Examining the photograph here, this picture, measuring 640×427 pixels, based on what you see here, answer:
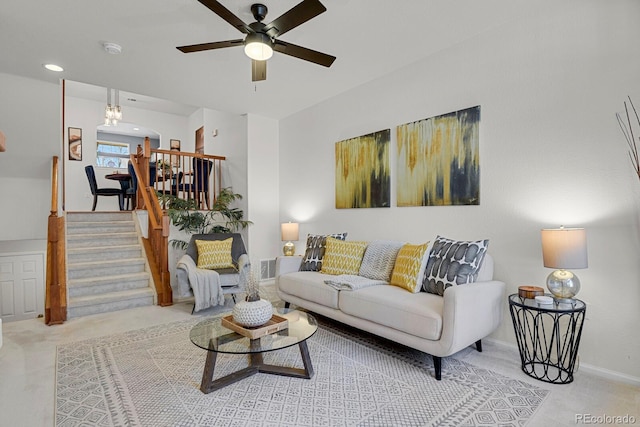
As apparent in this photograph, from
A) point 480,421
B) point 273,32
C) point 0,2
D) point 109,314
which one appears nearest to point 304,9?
point 273,32

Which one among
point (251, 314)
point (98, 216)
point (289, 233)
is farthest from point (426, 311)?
point (98, 216)

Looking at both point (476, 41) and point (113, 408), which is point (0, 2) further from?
point (476, 41)

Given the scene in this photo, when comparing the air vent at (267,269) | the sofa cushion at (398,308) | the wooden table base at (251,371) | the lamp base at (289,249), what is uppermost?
the lamp base at (289,249)

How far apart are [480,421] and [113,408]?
6.90 feet

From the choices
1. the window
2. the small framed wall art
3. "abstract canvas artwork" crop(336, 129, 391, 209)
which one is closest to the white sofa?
"abstract canvas artwork" crop(336, 129, 391, 209)

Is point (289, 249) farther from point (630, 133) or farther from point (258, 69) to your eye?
point (630, 133)

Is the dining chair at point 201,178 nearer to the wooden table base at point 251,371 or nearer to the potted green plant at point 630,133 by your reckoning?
the wooden table base at point 251,371

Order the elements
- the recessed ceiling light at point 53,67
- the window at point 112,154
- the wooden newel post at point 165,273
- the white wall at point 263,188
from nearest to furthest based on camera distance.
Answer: the recessed ceiling light at point 53,67, the wooden newel post at point 165,273, the white wall at point 263,188, the window at point 112,154

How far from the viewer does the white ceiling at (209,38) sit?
8.62 ft

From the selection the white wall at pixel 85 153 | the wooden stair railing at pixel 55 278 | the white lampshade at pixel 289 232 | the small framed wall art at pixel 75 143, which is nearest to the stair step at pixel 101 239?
the wooden stair railing at pixel 55 278

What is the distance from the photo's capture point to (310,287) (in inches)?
129

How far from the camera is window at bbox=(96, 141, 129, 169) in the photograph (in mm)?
7799

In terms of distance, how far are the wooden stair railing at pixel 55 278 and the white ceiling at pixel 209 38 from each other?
173cm

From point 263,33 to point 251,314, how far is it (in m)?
1.99
